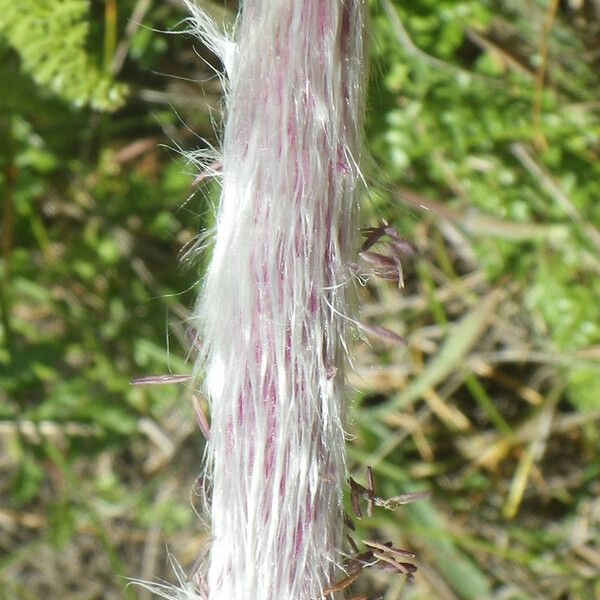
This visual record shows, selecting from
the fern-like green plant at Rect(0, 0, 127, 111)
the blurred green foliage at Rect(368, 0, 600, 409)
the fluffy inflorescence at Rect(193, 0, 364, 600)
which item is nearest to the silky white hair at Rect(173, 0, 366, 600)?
the fluffy inflorescence at Rect(193, 0, 364, 600)

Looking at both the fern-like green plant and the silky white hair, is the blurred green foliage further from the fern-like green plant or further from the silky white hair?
the silky white hair

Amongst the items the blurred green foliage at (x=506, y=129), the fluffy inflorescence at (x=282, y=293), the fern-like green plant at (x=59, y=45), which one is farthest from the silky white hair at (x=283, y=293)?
the blurred green foliage at (x=506, y=129)

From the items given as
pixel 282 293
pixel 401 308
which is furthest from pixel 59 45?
pixel 401 308

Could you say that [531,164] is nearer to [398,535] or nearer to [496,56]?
[496,56]

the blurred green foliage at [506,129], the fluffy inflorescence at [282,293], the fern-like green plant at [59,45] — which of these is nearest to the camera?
the fluffy inflorescence at [282,293]

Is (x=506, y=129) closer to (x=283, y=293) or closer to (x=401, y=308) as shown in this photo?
(x=401, y=308)

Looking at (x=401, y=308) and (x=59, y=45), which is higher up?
(x=59, y=45)

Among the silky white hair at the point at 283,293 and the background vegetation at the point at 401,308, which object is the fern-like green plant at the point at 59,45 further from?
the silky white hair at the point at 283,293


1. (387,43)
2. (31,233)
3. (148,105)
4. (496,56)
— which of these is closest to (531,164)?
(496,56)
